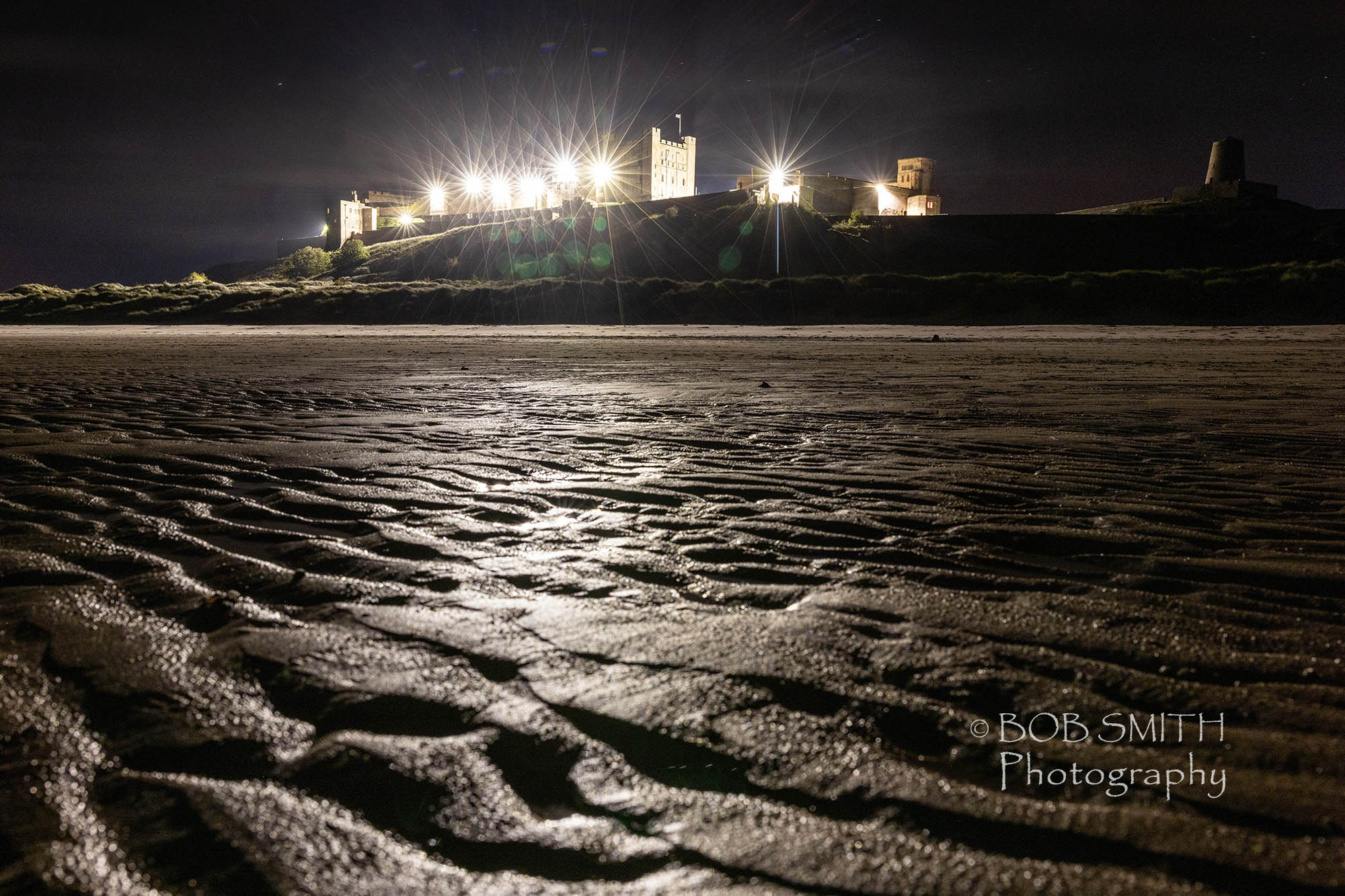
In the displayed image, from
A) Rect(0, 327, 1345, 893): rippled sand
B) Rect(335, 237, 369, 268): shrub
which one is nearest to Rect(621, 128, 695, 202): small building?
Rect(335, 237, 369, 268): shrub

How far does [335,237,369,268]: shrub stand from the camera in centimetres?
8504

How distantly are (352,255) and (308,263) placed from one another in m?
8.90

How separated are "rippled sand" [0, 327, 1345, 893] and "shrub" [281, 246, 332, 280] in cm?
9794

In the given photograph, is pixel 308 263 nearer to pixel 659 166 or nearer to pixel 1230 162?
pixel 659 166

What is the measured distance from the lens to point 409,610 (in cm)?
216

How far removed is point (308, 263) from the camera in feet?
310

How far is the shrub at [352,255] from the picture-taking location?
8504 centimetres

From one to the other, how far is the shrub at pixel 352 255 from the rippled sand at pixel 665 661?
87.0 m

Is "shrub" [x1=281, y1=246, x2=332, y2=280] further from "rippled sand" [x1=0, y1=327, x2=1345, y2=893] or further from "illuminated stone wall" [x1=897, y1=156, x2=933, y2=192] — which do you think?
"rippled sand" [x1=0, y1=327, x2=1345, y2=893]

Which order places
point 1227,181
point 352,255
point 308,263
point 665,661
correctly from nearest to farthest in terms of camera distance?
point 665,661 < point 1227,181 < point 352,255 < point 308,263

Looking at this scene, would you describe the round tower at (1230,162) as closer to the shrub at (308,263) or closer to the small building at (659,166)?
A: the small building at (659,166)

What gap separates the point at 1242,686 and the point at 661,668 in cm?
132

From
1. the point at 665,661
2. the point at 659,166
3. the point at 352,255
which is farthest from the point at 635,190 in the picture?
the point at 665,661

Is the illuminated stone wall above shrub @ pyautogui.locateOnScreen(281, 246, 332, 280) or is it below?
above
